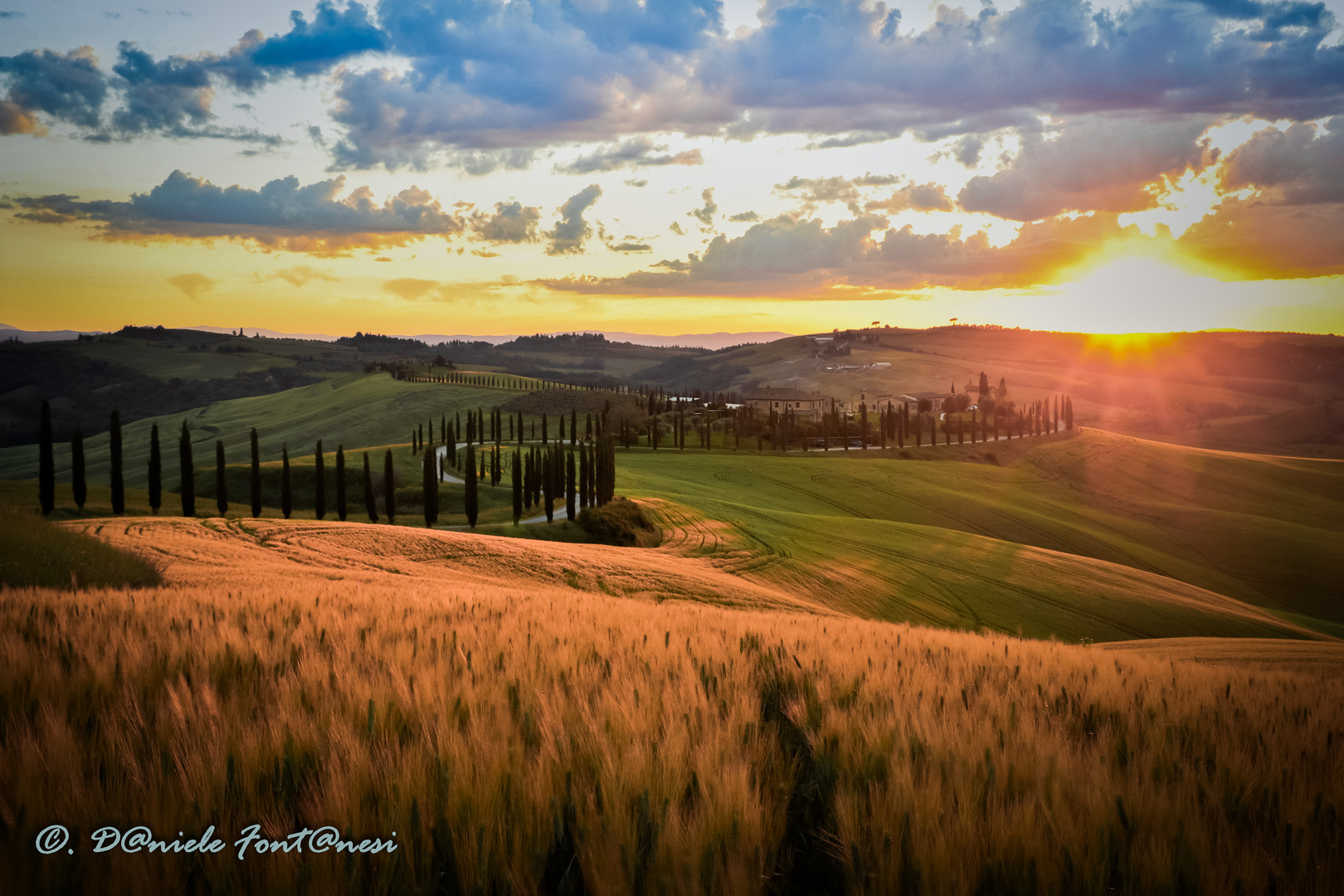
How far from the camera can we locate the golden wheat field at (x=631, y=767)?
2471 mm

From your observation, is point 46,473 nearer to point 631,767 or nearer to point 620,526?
point 620,526

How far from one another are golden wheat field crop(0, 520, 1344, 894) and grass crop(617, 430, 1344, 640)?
30.4m

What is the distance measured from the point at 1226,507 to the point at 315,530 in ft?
322

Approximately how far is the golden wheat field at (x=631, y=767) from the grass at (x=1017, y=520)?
30448 mm

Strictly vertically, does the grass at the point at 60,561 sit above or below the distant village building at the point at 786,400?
below

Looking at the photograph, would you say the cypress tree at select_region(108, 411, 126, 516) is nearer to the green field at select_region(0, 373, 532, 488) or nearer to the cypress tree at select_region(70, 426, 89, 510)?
the cypress tree at select_region(70, 426, 89, 510)

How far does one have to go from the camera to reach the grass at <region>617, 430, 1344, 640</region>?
3731 centimetres

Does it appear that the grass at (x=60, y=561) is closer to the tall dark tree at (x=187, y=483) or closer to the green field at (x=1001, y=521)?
the green field at (x=1001, y=521)

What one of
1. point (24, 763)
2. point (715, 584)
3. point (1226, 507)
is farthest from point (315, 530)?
point (1226, 507)

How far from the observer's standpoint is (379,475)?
68250 mm

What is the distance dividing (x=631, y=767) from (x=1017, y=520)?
2659 inches

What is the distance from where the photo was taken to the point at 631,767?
307 centimetres

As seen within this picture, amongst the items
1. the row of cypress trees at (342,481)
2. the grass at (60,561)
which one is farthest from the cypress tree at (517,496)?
the grass at (60,561)

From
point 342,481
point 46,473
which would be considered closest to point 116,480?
point 46,473
